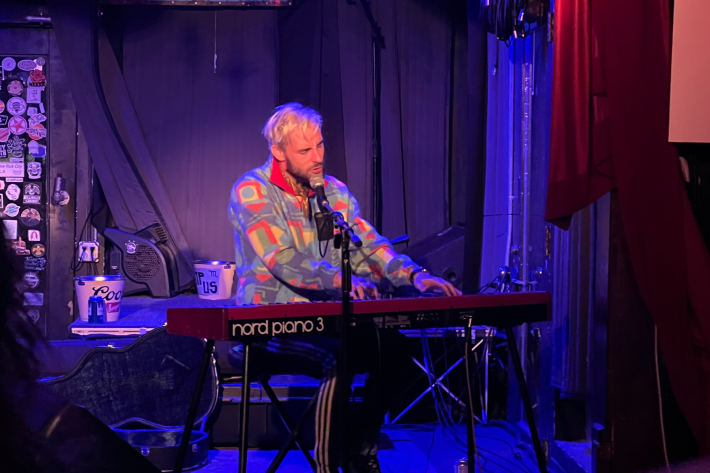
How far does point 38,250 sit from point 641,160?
402 cm

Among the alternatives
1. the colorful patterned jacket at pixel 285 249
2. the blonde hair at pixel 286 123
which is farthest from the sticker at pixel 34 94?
the colorful patterned jacket at pixel 285 249

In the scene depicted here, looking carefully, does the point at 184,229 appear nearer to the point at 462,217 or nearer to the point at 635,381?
the point at 462,217

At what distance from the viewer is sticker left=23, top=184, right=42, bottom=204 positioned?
4.63 m

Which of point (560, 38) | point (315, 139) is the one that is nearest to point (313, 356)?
point (315, 139)

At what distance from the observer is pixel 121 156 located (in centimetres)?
441

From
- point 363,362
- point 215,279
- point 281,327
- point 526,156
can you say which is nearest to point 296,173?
point 363,362

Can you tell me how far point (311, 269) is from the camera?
7.99ft

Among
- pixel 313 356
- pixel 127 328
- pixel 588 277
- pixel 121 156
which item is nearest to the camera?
pixel 313 356

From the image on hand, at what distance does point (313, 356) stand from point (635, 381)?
1201 millimetres

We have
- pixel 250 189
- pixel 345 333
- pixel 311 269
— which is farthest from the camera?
pixel 250 189

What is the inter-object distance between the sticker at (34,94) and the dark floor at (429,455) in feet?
9.46

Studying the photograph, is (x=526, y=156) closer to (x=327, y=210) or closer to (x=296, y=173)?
(x=296, y=173)

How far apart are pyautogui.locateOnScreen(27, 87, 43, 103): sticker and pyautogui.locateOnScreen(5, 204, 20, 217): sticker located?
749mm

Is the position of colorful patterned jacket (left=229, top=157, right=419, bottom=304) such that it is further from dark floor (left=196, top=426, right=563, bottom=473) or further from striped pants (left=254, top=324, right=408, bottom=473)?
dark floor (left=196, top=426, right=563, bottom=473)
